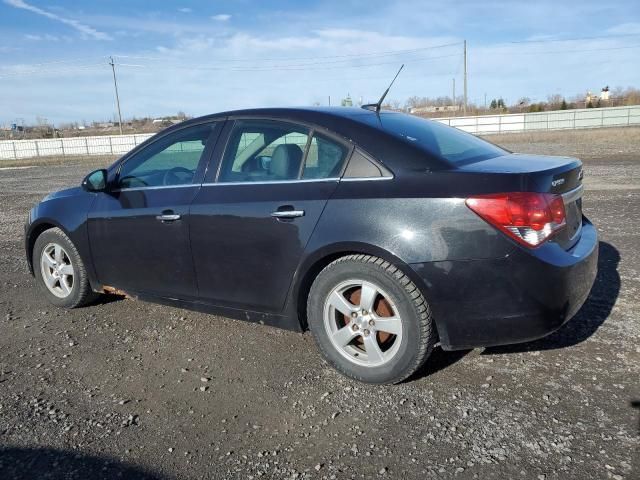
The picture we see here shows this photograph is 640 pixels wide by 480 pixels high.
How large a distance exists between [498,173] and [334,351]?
4.63 ft

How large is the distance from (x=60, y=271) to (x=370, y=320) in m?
3.00

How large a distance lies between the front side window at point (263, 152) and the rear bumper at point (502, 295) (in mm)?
1121

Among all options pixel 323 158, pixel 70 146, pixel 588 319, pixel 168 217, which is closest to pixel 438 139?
pixel 323 158

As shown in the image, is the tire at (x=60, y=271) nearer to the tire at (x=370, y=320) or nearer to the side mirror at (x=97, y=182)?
the side mirror at (x=97, y=182)

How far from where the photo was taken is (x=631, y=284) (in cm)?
Answer: 475

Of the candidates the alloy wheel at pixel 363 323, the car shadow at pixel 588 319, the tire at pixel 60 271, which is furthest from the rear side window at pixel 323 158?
the tire at pixel 60 271

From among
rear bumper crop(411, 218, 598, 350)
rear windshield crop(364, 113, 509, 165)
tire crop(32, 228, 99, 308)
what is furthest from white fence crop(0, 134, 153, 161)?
rear bumper crop(411, 218, 598, 350)

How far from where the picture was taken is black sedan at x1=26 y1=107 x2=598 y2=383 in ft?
9.32

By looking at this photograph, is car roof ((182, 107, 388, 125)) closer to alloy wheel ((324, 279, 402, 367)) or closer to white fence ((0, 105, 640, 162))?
alloy wheel ((324, 279, 402, 367))

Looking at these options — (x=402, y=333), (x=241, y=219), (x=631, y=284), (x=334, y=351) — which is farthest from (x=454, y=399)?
(x=631, y=284)

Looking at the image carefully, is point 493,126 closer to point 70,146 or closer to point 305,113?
point 70,146

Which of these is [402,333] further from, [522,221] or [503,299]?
[522,221]

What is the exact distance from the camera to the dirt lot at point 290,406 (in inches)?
98.2

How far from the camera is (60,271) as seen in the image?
15.5 ft
